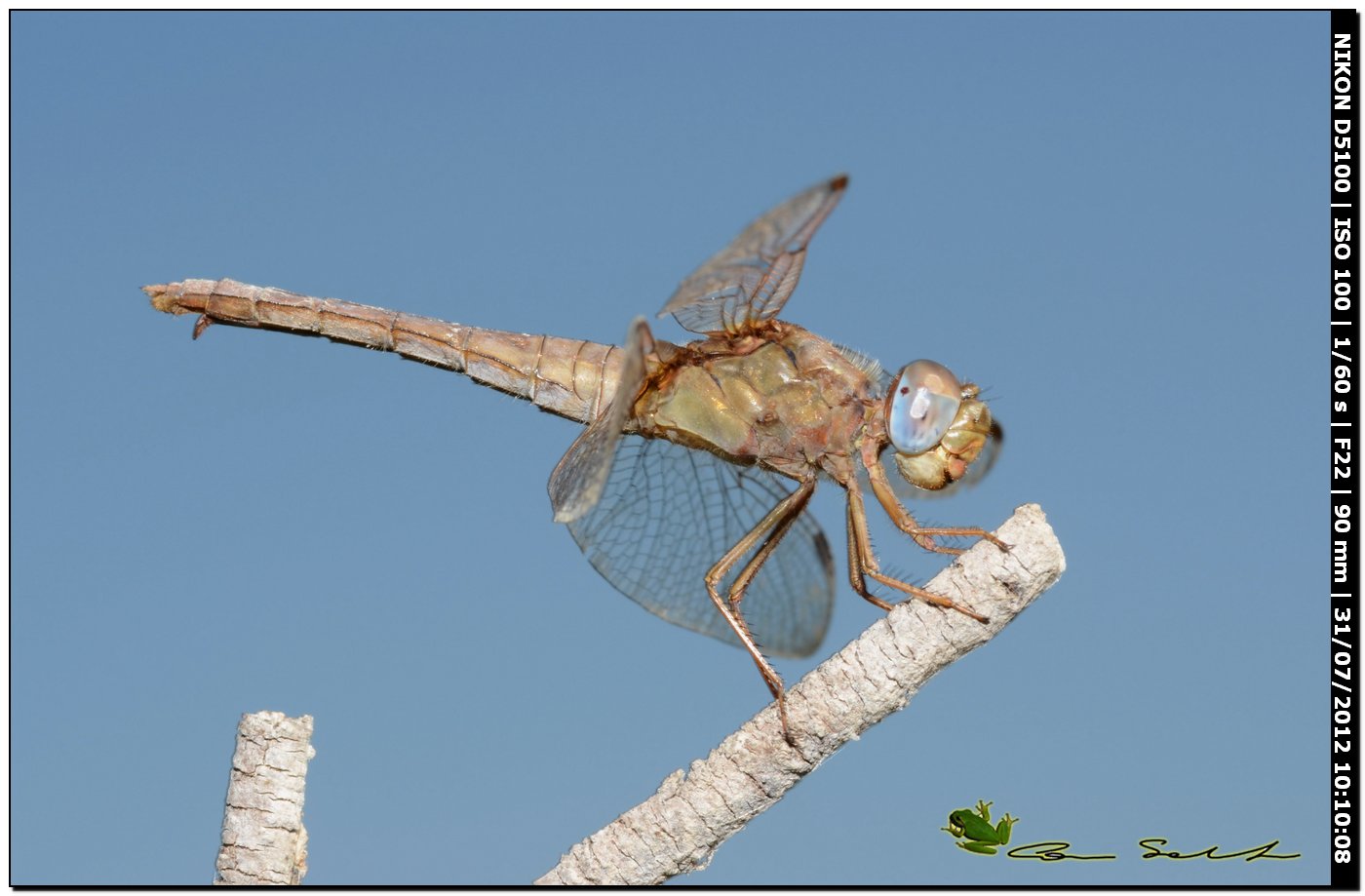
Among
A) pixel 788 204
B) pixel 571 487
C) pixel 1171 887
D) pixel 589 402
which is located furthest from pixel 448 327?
pixel 1171 887

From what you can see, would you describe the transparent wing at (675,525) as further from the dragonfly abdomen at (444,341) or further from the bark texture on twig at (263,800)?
the bark texture on twig at (263,800)

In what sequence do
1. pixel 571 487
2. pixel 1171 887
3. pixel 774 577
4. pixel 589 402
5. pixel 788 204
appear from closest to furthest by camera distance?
pixel 1171 887 < pixel 788 204 < pixel 571 487 < pixel 589 402 < pixel 774 577

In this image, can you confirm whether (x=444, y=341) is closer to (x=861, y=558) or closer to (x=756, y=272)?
(x=756, y=272)

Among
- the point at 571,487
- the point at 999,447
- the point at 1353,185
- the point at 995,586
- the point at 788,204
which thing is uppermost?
the point at 1353,185

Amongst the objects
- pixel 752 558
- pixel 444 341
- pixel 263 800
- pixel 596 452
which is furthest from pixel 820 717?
pixel 444 341

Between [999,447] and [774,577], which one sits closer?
[999,447]

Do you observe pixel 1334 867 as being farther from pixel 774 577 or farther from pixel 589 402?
pixel 589 402

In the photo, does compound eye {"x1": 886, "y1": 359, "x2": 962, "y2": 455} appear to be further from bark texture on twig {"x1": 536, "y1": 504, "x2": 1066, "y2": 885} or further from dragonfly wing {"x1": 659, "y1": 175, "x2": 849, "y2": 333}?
bark texture on twig {"x1": 536, "y1": 504, "x2": 1066, "y2": 885}
